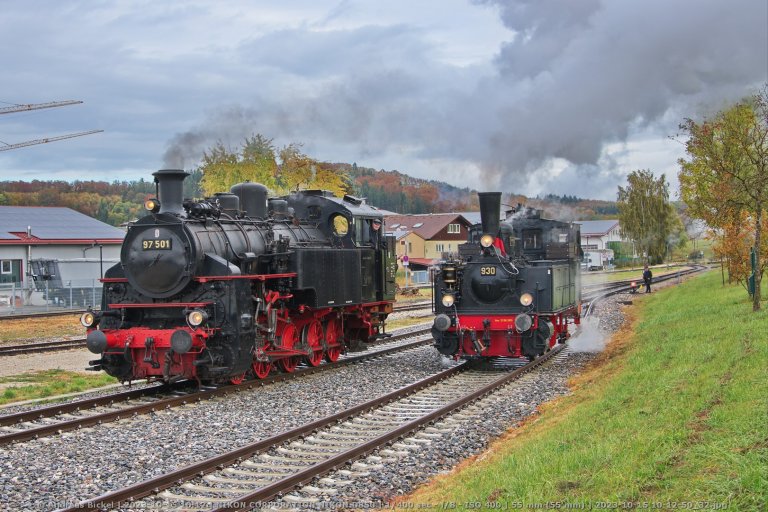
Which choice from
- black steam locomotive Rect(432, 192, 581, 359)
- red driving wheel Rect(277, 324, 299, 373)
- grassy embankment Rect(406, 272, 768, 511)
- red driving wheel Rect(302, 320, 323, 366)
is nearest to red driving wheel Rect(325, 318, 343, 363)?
red driving wheel Rect(302, 320, 323, 366)

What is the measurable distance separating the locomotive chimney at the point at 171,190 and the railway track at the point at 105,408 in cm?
323

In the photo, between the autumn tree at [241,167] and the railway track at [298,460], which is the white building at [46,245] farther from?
the railway track at [298,460]

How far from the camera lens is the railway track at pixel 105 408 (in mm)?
10492

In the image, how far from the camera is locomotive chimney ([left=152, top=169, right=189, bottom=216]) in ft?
45.6

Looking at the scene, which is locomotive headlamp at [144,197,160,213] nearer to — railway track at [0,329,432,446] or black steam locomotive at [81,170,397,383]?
black steam locomotive at [81,170,397,383]

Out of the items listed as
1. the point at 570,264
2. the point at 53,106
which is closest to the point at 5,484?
the point at 570,264

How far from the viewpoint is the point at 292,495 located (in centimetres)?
766

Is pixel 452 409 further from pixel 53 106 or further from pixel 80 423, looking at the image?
pixel 53 106

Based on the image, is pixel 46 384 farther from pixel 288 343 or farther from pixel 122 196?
pixel 122 196

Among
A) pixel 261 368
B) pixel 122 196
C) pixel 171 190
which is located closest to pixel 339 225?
pixel 261 368

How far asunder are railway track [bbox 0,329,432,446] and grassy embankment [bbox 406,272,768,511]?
17.7 ft

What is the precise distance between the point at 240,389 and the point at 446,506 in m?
7.84

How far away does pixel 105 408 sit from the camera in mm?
12227

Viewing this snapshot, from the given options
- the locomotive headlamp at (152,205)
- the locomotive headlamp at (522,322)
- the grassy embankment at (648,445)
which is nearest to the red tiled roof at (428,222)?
the locomotive headlamp at (522,322)
